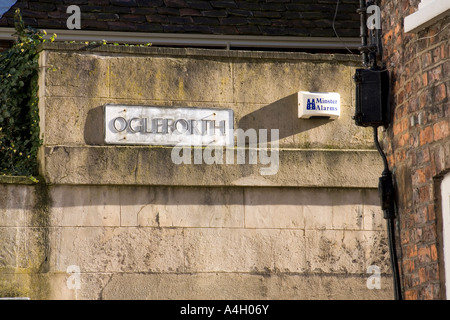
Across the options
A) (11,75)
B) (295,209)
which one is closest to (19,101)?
(11,75)

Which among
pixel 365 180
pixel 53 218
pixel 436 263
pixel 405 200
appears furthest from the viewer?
pixel 365 180

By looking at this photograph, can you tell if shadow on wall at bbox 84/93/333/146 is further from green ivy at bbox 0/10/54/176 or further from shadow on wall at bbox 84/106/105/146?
green ivy at bbox 0/10/54/176

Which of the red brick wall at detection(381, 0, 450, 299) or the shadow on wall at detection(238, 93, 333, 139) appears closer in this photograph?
the red brick wall at detection(381, 0, 450, 299)

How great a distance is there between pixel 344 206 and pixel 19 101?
3624mm

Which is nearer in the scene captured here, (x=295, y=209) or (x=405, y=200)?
(x=405, y=200)

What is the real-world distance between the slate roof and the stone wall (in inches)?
95.2

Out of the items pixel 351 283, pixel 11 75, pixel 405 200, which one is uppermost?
pixel 11 75

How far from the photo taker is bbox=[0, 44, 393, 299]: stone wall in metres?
9.41

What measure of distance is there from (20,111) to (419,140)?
16.4 feet

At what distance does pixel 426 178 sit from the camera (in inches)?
248

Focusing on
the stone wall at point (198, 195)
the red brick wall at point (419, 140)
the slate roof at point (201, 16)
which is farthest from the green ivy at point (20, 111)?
the red brick wall at point (419, 140)

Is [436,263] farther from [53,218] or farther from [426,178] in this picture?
[53,218]

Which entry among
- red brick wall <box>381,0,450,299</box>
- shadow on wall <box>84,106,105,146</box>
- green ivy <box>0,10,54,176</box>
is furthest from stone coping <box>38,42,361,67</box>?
red brick wall <box>381,0,450,299</box>

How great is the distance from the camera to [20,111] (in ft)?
32.7
